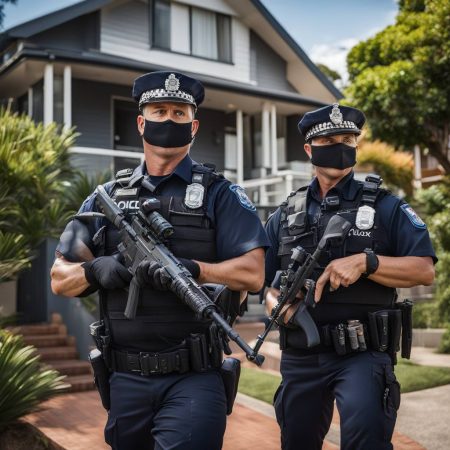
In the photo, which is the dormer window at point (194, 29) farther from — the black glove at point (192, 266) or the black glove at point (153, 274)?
the black glove at point (153, 274)

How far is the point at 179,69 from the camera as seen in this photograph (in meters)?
15.2

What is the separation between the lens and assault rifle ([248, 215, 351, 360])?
3.25 metres

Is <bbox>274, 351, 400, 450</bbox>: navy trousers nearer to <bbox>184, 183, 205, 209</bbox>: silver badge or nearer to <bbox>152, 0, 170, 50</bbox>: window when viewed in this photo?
<bbox>184, 183, 205, 209</bbox>: silver badge

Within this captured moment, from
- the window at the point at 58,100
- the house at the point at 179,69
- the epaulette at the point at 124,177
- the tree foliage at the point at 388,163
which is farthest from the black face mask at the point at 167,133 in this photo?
the tree foliage at the point at 388,163

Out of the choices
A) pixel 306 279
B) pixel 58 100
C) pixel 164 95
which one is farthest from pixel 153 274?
pixel 58 100

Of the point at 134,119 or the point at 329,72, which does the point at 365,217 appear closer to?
the point at 134,119

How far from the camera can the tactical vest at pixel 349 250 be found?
3.44m

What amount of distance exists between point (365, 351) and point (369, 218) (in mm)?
697

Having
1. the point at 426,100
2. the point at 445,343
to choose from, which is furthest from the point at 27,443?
the point at 426,100

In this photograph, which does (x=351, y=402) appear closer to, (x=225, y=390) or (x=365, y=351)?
(x=365, y=351)

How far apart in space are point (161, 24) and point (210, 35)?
153cm

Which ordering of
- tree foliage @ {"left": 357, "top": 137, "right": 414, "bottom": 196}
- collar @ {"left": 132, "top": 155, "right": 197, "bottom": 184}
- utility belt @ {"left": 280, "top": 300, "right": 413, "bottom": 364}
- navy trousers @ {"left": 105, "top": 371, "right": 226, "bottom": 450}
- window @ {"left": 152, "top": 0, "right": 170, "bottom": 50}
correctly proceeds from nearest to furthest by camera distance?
navy trousers @ {"left": 105, "top": 371, "right": 226, "bottom": 450}
collar @ {"left": 132, "top": 155, "right": 197, "bottom": 184}
utility belt @ {"left": 280, "top": 300, "right": 413, "bottom": 364}
window @ {"left": 152, "top": 0, "right": 170, "bottom": 50}
tree foliage @ {"left": 357, "top": 137, "right": 414, "bottom": 196}

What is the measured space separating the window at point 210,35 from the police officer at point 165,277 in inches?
529

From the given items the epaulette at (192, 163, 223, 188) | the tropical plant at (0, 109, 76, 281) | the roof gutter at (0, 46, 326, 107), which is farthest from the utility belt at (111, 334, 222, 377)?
the roof gutter at (0, 46, 326, 107)
